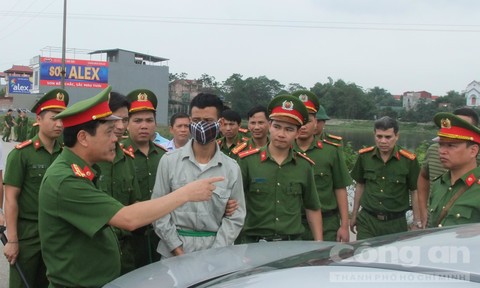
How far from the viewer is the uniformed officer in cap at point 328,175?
14.7 feet

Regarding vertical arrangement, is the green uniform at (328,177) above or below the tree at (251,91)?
below

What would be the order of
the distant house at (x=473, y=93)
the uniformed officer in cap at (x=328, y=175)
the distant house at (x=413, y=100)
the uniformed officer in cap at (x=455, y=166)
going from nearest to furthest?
the uniformed officer in cap at (x=455, y=166) < the uniformed officer in cap at (x=328, y=175) < the distant house at (x=473, y=93) < the distant house at (x=413, y=100)

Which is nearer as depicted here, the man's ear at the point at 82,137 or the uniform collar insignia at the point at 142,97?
the man's ear at the point at 82,137

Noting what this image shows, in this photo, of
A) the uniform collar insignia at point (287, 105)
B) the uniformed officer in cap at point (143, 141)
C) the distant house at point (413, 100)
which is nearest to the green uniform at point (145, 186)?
the uniformed officer in cap at point (143, 141)

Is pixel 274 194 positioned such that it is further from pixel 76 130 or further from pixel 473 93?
pixel 473 93

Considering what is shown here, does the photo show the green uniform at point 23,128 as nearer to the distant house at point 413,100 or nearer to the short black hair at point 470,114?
the distant house at point 413,100

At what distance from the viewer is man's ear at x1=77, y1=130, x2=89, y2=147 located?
98.5 inches

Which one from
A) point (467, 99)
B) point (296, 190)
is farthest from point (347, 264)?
point (467, 99)

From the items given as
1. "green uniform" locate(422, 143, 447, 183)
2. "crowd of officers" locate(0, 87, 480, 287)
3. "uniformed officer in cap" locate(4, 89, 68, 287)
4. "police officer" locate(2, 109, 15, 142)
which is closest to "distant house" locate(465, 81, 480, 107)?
"green uniform" locate(422, 143, 447, 183)

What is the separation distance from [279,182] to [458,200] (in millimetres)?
1173

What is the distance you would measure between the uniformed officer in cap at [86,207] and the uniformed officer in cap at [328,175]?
2207mm

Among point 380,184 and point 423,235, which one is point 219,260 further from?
point 380,184

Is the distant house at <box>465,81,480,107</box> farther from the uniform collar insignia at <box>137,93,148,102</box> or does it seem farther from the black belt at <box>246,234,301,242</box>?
the uniform collar insignia at <box>137,93,148,102</box>

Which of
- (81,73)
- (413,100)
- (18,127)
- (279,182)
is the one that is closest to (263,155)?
(279,182)
